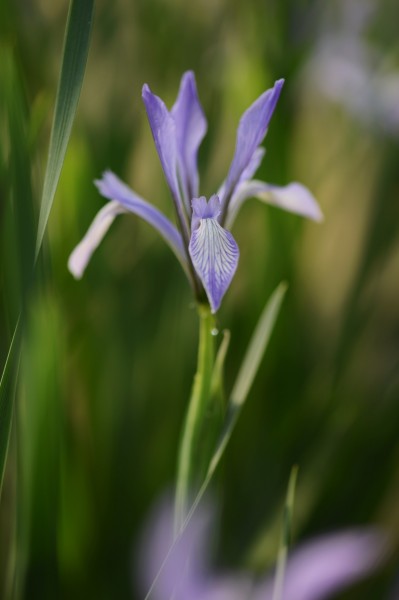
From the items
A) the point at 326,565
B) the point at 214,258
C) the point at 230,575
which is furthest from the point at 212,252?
the point at 230,575

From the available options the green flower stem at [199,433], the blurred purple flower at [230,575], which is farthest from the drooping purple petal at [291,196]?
the blurred purple flower at [230,575]

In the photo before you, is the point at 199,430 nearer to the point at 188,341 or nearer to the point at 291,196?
the point at 291,196

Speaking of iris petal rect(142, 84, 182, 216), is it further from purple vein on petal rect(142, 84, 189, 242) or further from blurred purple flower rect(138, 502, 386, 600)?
blurred purple flower rect(138, 502, 386, 600)

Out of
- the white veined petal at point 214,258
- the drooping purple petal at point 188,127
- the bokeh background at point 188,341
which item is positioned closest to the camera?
the white veined petal at point 214,258

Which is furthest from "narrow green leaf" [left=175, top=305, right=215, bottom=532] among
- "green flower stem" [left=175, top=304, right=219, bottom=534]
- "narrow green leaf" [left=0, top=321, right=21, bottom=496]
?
"narrow green leaf" [left=0, top=321, right=21, bottom=496]

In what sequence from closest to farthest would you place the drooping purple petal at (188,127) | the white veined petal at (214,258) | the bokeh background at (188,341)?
the white veined petal at (214,258), the drooping purple petal at (188,127), the bokeh background at (188,341)

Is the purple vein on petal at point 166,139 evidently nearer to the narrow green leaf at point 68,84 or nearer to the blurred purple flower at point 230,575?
the narrow green leaf at point 68,84
